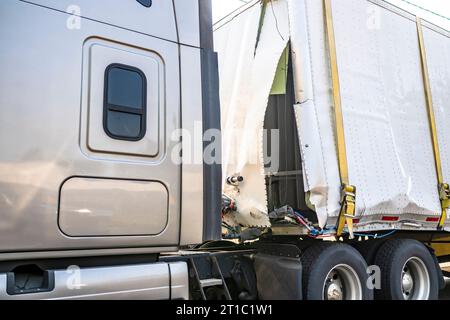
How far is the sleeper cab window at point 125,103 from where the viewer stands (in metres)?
2.90

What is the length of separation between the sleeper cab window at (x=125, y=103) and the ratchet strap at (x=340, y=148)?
1.90 metres

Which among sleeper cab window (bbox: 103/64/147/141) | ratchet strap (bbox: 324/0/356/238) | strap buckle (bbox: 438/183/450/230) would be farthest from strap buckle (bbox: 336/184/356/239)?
sleeper cab window (bbox: 103/64/147/141)

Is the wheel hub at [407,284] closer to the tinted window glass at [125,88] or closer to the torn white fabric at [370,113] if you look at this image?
the torn white fabric at [370,113]

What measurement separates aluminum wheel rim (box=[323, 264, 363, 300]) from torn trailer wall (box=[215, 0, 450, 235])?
0.45 metres

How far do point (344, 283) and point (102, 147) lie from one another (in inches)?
102

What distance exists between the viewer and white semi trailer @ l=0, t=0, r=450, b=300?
2.64 meters

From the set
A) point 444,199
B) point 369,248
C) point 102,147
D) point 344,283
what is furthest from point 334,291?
point 102,147

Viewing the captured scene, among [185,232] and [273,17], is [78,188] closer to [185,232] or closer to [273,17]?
[185,232]

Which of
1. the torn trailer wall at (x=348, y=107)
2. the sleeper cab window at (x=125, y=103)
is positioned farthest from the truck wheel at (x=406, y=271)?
the sleeper cab window at (x=125, y=103)

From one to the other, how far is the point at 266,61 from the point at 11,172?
265cm

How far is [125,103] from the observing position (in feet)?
9.76

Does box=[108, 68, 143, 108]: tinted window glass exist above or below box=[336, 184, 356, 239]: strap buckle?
above

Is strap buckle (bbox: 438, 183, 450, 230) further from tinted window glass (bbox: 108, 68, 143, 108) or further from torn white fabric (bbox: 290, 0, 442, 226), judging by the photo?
tinted window glass (bbox: 108, 68, 143, 108)
